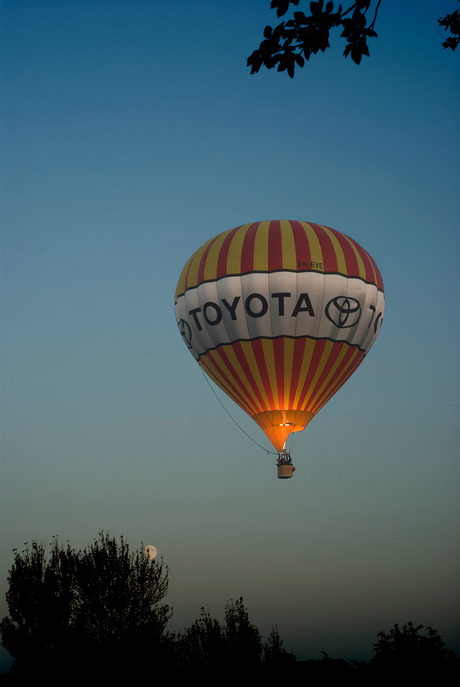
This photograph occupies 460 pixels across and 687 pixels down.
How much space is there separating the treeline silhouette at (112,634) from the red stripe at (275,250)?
53.9ft

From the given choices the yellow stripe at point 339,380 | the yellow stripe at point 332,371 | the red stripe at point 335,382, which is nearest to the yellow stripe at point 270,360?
the yellow stripe at point 332,371

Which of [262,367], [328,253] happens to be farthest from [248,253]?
[262,367]

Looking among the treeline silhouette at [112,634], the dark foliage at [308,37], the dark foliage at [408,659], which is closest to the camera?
A: the dark foliage at [308,37]

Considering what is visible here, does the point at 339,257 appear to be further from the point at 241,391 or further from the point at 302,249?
the point at 241,391

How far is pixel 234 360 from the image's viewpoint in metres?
33.2

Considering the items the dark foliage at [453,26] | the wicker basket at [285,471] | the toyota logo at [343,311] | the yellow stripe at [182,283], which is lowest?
the wicker basket at [285,471]

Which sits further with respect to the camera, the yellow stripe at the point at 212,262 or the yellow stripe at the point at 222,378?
the yellow stripe at the point at 222,378

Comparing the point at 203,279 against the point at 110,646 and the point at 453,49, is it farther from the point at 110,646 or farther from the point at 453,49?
the point at 453,49

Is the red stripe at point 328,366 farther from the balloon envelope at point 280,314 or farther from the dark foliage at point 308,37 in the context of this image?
the dark foliage at point 308,37

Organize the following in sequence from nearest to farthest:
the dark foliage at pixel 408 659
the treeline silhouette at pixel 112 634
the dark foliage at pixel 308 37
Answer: the dark foliage at pixel 308 37 < the dark foliage at pixel 408 659 < the treeline silhouette at pixel 112 634

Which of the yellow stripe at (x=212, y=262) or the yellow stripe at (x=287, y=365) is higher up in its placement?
the yellow stripe at (x=212, y=262)

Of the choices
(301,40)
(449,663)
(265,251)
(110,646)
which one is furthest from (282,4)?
(110,646)

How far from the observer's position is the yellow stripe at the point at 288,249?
32.3 metres

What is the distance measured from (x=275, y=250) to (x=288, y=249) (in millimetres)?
608
